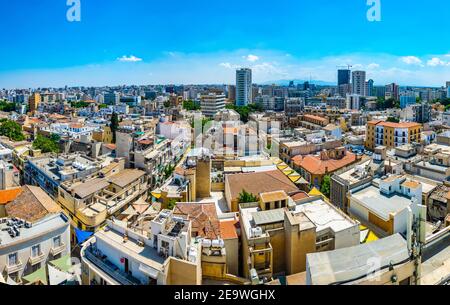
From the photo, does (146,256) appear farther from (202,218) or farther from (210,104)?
(210,104)

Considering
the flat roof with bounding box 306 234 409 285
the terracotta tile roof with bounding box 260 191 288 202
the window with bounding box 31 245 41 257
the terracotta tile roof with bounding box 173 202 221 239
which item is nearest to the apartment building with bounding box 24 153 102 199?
the window with bounding box 31 245 41 257

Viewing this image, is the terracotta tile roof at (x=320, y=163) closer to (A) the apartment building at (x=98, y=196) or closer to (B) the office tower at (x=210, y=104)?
(A) the apartment building at (x=98, y=196)

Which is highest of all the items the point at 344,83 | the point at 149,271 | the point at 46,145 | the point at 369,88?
the point at 344,83

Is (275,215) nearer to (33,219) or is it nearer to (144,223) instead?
(144,223)

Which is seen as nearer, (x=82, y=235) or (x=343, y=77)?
(x=82, y=235)

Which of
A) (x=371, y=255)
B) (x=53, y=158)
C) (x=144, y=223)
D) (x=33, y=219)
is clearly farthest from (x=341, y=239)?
(x=53, y=158)

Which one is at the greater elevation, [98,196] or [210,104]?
[210,104]

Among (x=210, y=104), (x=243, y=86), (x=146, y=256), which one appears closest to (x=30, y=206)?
(x=146, y=256)
